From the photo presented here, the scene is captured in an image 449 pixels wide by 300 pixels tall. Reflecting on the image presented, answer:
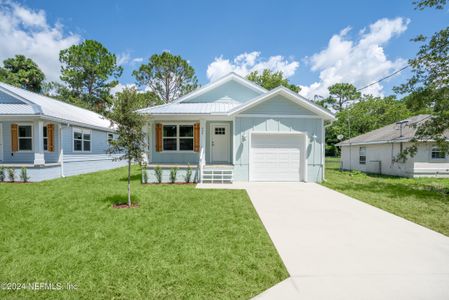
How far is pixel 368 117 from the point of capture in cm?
3081

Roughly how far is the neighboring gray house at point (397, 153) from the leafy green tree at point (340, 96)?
31907 mm

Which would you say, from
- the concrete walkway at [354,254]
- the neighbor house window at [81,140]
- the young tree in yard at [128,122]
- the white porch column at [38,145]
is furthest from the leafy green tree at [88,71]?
the concrete walkway at [354,254]

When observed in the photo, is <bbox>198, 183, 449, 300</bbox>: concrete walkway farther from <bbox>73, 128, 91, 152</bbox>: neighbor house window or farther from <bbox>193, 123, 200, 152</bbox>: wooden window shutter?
<bbox>73, 128, 91, 152</bbox>: neighbor house window

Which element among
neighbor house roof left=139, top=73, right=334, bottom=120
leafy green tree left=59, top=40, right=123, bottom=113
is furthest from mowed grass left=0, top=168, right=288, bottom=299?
leafy green tree left=59, top=40, right=123, bottom=113

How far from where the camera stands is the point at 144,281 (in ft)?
8.80

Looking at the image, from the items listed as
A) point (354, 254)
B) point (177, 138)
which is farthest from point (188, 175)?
point (354, 254)

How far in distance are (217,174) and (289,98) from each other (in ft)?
A: 17.1

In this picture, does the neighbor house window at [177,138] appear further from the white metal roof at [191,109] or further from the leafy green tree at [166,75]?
the leafy green tree at [166,75]

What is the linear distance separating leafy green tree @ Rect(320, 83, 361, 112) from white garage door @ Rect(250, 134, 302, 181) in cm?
4092

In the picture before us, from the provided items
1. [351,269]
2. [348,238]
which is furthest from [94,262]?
[348,238]

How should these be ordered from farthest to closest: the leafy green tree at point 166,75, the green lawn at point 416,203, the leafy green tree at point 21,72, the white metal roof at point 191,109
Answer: the leafy green tree at point 166,75, the leafy green tree at point 21,72, the white metal roof at point 191,109, the green lawn at point 416,203

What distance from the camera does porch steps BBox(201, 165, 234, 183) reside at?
1005 cm

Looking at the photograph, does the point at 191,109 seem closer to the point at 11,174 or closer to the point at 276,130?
the point at 276,130

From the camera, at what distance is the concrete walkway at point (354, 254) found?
2.56m
